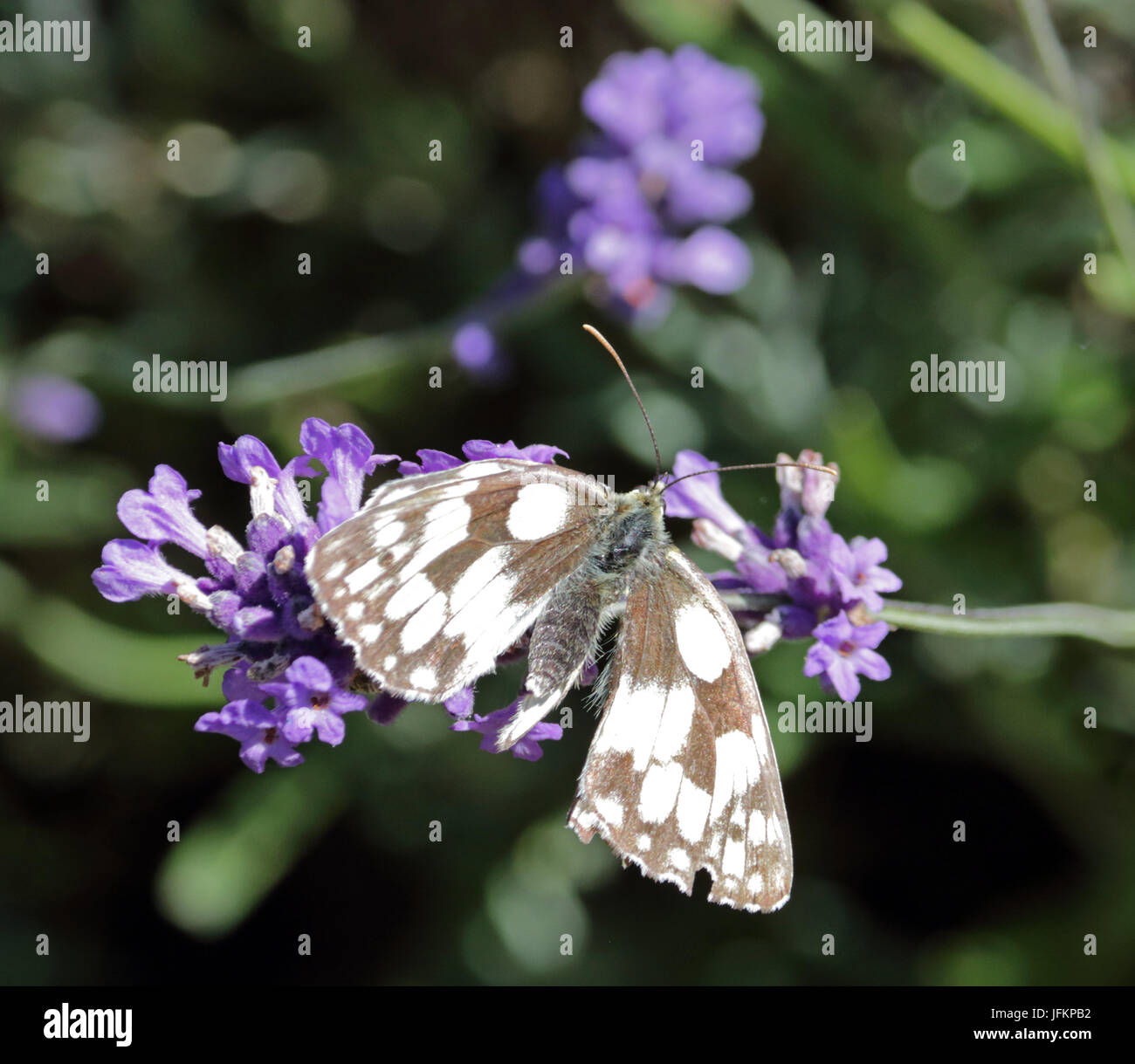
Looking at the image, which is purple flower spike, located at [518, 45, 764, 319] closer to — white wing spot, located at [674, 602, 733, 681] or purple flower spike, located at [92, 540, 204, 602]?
white wing spot, located at [674, 602, 733, 681]

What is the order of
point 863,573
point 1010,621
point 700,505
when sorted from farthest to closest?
1. point 700,505
2. point 1010,621
3. point 863,573

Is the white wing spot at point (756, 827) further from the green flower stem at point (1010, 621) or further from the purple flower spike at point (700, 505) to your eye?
the purple flower spike at point (700, 505)

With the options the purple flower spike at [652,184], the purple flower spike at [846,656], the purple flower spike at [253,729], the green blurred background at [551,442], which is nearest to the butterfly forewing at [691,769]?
the purple flower spike at [846,656]

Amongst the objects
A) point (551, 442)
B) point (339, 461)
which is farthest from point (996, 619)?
point (551, 442)

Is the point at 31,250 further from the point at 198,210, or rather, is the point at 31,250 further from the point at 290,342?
the point at 290,342

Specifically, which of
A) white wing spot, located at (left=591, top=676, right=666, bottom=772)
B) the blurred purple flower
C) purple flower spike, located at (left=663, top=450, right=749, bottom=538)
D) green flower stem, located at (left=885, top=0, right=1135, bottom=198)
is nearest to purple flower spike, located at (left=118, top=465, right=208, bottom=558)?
white wing spot, located at (left=591, top=676, right=666, bottom=772)

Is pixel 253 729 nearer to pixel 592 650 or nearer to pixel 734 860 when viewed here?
pixel 592 650
